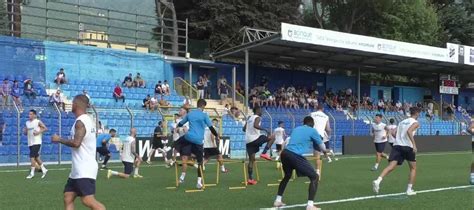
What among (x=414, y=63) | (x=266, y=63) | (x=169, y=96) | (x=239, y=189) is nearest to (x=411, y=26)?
(x=414, y=63)

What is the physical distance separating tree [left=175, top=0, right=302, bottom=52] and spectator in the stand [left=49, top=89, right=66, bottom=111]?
621 inches

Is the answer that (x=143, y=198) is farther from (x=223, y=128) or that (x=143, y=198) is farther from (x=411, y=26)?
(x=411, y=26)

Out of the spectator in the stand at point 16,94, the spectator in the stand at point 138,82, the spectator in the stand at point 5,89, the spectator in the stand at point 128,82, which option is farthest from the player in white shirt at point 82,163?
the spectator in the stand at point 138,82

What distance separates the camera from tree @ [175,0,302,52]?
4059 cm

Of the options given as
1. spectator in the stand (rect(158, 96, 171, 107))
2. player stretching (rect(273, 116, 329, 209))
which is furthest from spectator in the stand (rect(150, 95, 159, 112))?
player stretching (rect(273, 116, 329, 209))

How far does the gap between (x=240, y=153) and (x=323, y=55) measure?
1069 centimetres

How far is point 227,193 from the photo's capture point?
1284 centimetres

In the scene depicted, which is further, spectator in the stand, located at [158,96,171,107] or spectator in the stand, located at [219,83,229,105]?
spectator in the stand, located at [219,83,229,105]

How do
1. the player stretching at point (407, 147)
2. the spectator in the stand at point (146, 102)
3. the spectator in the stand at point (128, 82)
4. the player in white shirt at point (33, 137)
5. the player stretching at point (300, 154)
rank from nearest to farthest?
the player stretching at point (300, 154) → the player stretching at point (407, 147) → the player in white shirt at point (33, 137) → the spectator in the stand at point (146, 102) → the spectator in the stand at point (128, 82)

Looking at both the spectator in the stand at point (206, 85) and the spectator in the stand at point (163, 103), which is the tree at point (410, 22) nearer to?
the spectator in the stand at point (206, 85)

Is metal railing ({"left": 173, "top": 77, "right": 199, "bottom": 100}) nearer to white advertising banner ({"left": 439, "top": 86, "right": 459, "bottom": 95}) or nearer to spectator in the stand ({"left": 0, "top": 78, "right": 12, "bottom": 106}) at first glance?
spectator in the stand ({"left": 0, "top": 78, "right": 12, "bottom": 106})

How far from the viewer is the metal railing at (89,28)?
31.4 m

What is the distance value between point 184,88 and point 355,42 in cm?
1022

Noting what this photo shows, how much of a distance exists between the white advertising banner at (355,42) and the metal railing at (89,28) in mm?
8465
